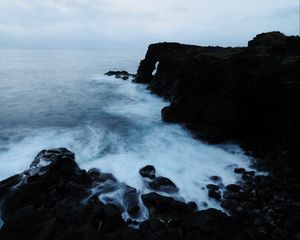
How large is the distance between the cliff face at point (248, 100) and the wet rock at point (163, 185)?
5.75m

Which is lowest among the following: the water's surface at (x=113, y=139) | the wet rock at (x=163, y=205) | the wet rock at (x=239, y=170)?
the water's surface at (x=113, y=139)

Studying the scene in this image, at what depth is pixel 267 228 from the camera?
10.8 metres

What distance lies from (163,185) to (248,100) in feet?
31.4

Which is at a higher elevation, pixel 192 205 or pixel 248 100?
pixel 248 100

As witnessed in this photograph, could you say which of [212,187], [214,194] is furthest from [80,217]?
[212,187]

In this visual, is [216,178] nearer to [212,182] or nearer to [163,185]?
[212,182]

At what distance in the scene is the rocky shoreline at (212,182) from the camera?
9.91m

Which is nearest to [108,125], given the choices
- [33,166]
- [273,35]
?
[33,166]

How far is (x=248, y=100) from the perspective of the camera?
1991cm

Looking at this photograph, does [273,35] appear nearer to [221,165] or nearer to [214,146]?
[214,146]

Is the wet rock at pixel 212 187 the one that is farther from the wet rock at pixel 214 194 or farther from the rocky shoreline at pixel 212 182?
the wet rock at pixel 214 194

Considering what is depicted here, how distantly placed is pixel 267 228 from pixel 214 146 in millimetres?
8808

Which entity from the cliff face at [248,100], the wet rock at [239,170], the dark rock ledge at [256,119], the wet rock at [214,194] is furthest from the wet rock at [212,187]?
the cliff face at [248,100]

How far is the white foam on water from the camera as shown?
15.1 metres
